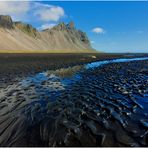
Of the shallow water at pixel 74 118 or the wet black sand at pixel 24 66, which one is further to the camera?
the wet black sand at pixel 24 66

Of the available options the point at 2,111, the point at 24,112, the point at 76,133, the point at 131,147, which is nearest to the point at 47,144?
the point at 76,133

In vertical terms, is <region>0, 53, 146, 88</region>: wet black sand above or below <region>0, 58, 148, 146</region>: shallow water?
below

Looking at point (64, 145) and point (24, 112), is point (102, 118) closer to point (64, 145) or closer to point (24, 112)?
point (64, 145)

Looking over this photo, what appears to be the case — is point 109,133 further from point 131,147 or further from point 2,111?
point 2,111

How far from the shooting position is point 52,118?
1223 cm

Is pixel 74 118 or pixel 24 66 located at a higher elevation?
pixel 74 118

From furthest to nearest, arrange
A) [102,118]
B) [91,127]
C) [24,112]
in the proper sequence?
[24,112], [102,118], [91,127]

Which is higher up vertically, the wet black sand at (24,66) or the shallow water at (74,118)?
the shallow water at (74,118)

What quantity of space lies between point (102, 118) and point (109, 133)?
6.68ft

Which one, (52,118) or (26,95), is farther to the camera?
(26,95)

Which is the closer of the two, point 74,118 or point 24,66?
point 74,118

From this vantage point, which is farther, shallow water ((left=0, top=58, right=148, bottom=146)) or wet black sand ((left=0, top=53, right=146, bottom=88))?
wet black sand ((left=0, top=53, right=146, bottom=88))

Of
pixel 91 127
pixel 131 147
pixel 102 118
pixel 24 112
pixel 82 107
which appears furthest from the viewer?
pixel 82 107

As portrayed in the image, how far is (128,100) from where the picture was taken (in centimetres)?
1595
